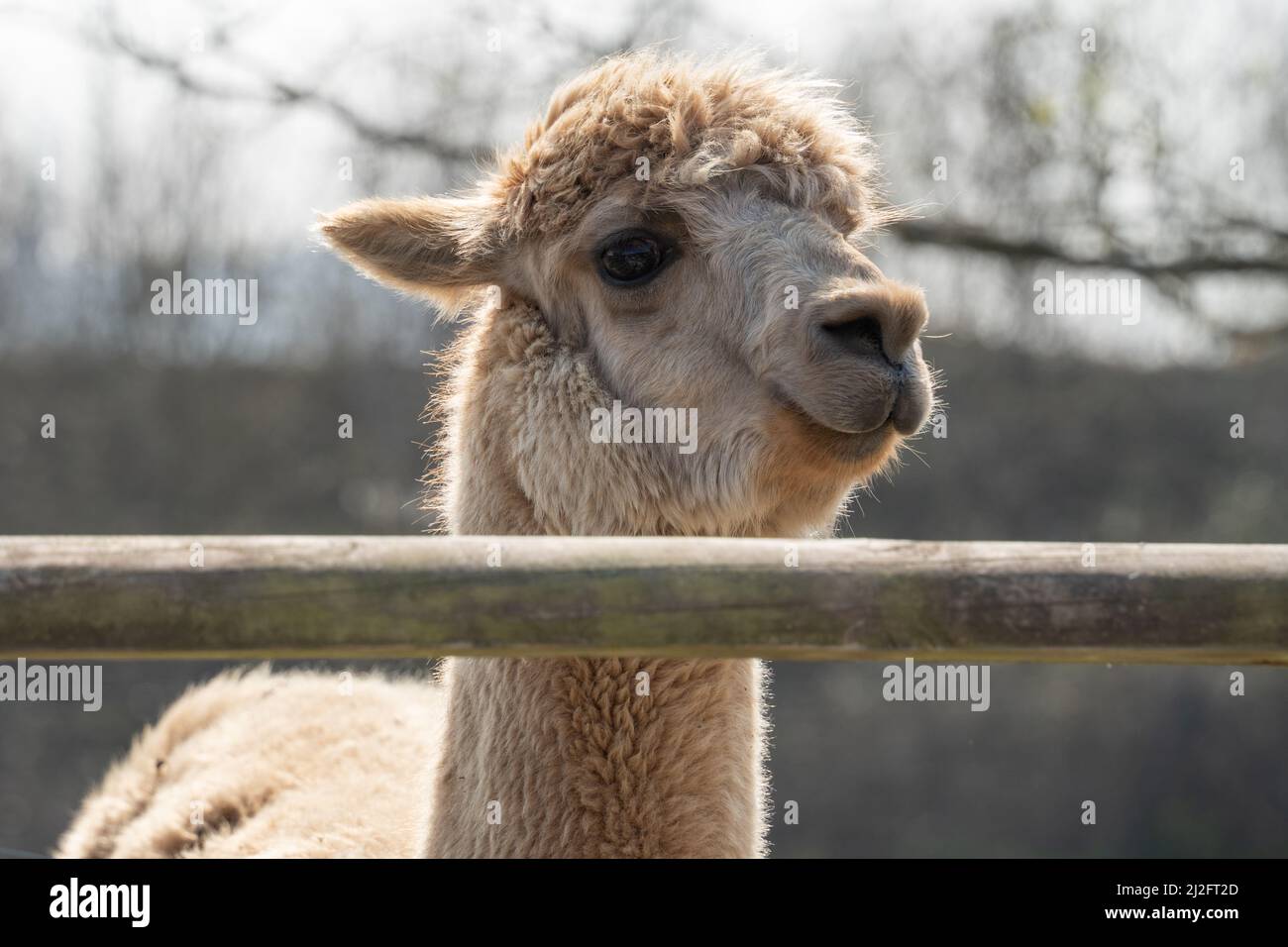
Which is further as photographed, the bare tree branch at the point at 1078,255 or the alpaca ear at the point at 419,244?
→ the bare tree branch at the point at 1078,255

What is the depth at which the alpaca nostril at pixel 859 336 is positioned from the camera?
3012 mm

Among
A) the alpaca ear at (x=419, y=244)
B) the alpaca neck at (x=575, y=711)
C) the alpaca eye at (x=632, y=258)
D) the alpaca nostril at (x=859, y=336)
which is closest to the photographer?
the alpaca neck at (x=575, y=711)

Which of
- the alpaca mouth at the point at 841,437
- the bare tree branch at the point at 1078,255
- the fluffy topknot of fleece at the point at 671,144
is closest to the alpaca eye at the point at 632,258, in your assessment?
the fluffy topknot of fleece at the point at 671,144

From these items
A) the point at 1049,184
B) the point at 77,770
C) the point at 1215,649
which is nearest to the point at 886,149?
the point at 1049,184

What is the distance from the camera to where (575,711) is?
296 centimetres

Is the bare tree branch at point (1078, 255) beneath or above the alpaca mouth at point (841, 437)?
above

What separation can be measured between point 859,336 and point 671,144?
0.83 m

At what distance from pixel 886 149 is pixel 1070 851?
292 inches

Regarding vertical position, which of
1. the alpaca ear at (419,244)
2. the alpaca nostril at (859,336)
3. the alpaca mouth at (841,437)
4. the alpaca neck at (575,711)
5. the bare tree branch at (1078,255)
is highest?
the bare tree branch at (1078,255)

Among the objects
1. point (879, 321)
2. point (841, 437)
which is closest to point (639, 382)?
point (841, 437)

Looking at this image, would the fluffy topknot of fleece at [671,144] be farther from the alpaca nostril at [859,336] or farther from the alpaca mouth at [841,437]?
the alpaca mouth at [841,437]

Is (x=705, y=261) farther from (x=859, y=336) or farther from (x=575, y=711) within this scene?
(x=575, y=711)

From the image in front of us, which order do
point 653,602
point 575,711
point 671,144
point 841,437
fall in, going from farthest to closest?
point 671,144 → point 841,437 → point 575,711 → point 653,602

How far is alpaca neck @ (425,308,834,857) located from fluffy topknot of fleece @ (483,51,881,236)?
46 centimetres
